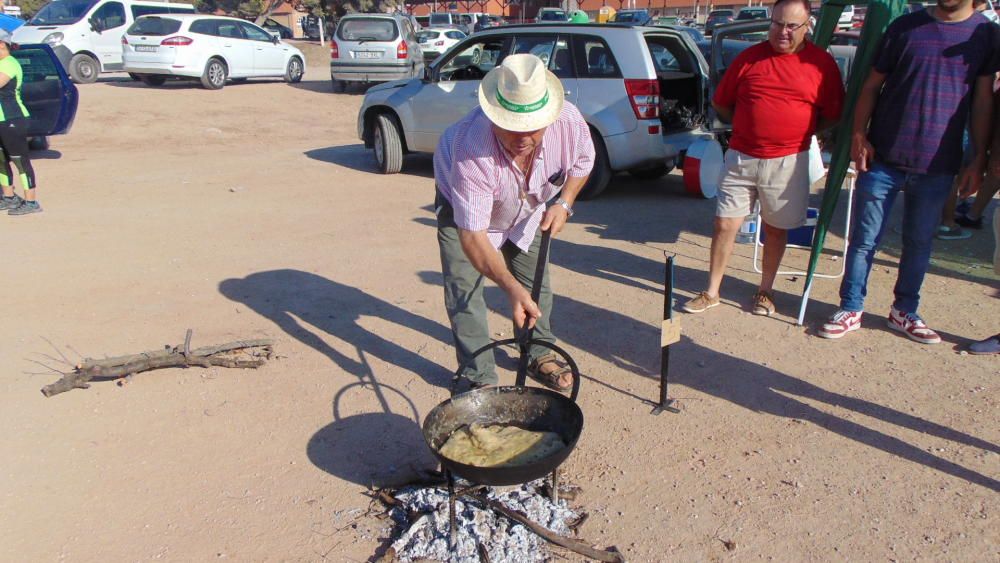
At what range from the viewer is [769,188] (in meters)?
4.65

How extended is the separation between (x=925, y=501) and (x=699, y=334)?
1.80m

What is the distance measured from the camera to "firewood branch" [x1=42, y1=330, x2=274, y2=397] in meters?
4.04

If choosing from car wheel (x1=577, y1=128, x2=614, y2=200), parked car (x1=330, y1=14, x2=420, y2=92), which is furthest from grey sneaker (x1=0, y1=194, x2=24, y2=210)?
parked car (x1=330, y1=14, x2=420, y2=92)

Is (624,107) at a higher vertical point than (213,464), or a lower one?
higher

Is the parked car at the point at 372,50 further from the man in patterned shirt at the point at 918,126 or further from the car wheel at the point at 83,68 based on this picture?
the man in patterned shirt at the point at 918,126

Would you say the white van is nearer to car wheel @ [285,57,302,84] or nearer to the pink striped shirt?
car wheel @ [285,57,302,84]

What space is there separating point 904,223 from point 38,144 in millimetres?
12190

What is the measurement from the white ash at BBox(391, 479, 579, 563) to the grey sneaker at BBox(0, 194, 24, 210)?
6779 mm

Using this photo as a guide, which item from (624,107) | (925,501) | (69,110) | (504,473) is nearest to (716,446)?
(925,501)

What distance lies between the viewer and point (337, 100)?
17812mm

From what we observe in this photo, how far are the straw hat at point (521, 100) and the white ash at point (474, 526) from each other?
57.7 inches

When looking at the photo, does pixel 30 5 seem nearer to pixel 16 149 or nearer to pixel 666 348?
pixel 16 149

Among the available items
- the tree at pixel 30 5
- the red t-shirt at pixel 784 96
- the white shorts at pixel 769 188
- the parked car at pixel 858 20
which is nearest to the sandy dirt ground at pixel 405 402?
the white shorts at pixel 769 188

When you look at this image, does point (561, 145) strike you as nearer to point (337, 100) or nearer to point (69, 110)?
point (69, 110)
